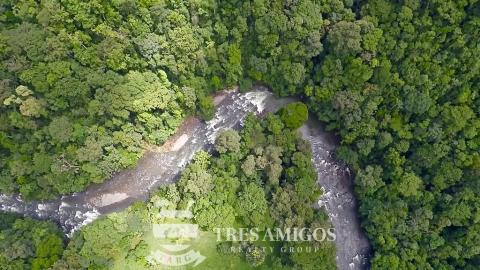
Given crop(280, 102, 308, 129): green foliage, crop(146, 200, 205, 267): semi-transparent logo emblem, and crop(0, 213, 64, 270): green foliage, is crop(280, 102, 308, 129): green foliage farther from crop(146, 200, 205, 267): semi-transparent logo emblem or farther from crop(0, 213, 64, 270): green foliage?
crop(0, 213, 64, 270): green foliage

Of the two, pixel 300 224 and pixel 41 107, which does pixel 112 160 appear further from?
pixel 300 224

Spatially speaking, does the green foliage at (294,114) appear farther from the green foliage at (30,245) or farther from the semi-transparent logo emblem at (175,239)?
the green foliage at (30,245)

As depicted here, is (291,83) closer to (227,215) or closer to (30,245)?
(227,215)

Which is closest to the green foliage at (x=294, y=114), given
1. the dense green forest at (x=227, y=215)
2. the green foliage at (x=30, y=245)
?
the dense green forest at (x=227, y=215)

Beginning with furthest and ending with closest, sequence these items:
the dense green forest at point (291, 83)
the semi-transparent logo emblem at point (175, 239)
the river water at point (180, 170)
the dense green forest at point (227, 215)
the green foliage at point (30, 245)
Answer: the river water at point (180, 170) → the semi-transparent logo emblem at point (175, 239) → the dense green forest at point (227, 215) → the dense green forest at point (291, 83) → the green foliage at point (30, 245)

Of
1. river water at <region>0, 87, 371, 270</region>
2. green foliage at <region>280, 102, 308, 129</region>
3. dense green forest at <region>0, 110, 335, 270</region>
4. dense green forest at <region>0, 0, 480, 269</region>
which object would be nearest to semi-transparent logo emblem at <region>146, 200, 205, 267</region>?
dense green forest at <region>0, 110, 335, 270</region>
